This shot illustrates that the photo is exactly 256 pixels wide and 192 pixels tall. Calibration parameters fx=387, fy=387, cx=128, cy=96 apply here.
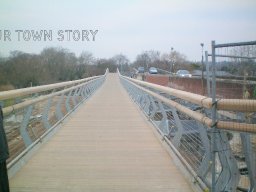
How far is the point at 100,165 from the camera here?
194 inches

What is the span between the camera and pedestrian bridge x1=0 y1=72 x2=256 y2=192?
3127mm

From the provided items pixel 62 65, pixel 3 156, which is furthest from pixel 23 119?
pixel 62 65

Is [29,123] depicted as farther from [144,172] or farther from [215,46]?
[215,46]

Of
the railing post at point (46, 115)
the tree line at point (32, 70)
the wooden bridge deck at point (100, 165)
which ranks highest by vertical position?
the tree line at point (32, 70)

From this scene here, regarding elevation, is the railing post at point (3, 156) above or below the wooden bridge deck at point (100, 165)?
above

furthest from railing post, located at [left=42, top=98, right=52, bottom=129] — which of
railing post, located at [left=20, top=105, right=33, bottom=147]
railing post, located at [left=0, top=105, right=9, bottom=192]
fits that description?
railing post, located at [left=0, top=105, right=9, bottom=192]

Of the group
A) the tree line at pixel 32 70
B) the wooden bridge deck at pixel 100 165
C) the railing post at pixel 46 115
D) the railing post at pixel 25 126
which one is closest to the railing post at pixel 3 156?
the wooden bridge deck at pixel 100 165

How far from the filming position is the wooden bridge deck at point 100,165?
4098 millimetres

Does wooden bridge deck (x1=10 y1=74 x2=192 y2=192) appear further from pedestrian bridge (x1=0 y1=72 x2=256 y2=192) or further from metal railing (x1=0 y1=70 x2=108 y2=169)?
metal railing (x1=0 y1=70 x2=108 y2=169)

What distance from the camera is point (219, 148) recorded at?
10.3ft

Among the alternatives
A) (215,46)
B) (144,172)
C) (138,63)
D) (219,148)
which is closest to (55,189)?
(144,172)

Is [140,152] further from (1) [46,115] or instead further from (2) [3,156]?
(2) [3,156]

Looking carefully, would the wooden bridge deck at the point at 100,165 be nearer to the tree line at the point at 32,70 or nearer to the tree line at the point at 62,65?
the tree line at the point at 62,65

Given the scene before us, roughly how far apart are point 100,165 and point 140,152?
40.0 inches
